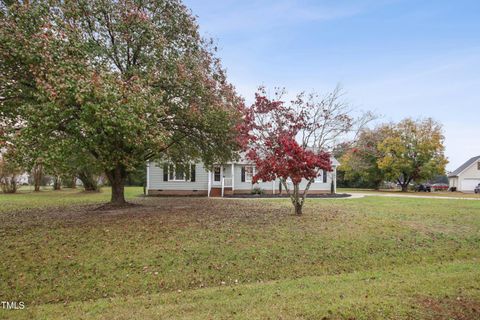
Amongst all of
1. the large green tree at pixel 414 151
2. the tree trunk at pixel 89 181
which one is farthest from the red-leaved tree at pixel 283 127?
the large green tree at pixel 414 151

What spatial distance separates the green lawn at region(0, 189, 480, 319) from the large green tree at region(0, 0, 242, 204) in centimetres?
294

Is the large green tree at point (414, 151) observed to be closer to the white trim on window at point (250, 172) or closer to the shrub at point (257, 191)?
the shrub at point (257, 191)

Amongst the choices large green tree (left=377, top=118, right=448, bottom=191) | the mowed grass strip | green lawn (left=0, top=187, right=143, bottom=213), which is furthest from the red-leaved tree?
large green tree (left=377, top=118, right=448, bottom=191)

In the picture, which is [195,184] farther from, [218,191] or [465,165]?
[465,165]

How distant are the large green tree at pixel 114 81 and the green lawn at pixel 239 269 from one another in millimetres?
2940

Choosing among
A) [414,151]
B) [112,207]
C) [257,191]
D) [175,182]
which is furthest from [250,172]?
[414,151]

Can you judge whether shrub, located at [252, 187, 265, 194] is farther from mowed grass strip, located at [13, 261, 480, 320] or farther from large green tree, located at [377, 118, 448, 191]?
mowed grass strip, located at [13, 261, 480, 320]

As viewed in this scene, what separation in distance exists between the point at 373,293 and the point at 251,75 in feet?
47.6

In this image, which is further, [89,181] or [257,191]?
[89,181]

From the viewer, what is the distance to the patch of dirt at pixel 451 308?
4.20 metres

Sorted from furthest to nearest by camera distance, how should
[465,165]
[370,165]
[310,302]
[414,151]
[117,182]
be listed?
[465,165], [370,165], [414,151], [117,182], [310,302]

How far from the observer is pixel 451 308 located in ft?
14.6

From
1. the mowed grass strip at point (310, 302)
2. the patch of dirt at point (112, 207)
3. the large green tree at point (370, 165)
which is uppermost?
the large green tree at point (370, 165)

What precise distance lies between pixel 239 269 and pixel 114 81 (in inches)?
248
